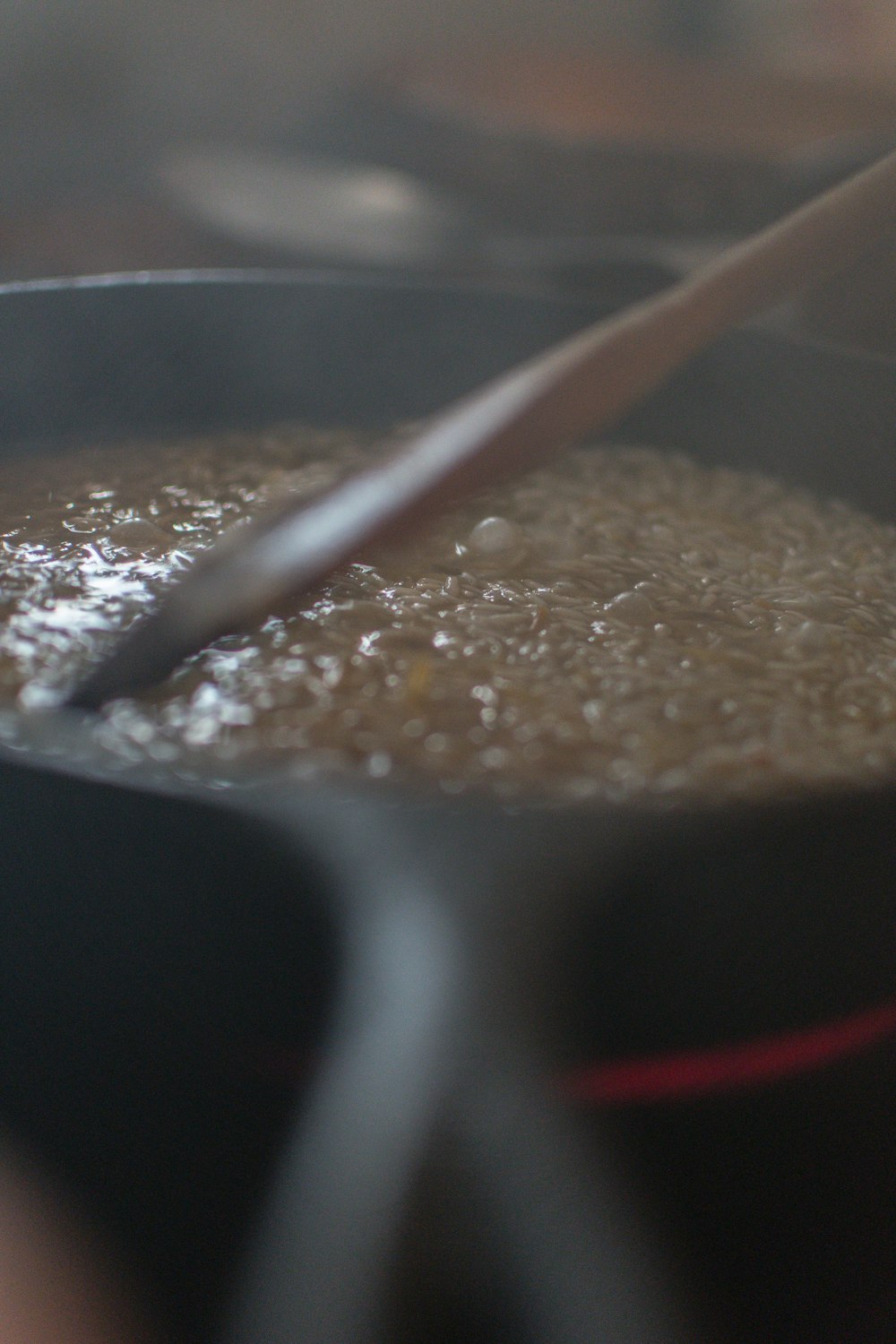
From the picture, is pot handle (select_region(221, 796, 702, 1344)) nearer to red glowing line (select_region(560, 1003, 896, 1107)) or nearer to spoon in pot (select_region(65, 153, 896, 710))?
red glowing line (select_region(560, 1003, 896, 1107))

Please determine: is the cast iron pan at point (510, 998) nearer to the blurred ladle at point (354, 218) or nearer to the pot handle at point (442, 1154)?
the pot handle at point (442, 1154)

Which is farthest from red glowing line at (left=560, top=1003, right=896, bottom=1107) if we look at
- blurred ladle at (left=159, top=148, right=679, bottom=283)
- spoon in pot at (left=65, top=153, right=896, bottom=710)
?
blurred ladle at (left=159, top=148, right=679, bottom=283)

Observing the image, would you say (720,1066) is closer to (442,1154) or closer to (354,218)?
(442,1154)

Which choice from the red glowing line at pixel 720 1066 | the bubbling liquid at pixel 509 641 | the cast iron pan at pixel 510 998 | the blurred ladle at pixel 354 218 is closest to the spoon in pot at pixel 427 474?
the bubbling liquid at pixel 509 641

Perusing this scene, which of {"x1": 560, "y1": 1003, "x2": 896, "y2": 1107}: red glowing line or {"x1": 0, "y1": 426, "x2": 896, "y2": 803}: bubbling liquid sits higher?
{"x1": 0, "y1": 426, "x2": 896, "y2": 803}: bubbling liquid

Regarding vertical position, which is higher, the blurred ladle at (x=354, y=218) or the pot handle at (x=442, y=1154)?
the blurred ladle at (x=354, y=218)

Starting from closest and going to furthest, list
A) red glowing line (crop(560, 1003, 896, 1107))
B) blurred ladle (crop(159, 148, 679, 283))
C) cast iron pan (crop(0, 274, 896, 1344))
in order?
cast iron pan (crop(0, 274, 896, 1344)) → red glowing line (crop(560, 1003, 896, 1107)) → blurred ladle (crop(159, 148, 679, 283))

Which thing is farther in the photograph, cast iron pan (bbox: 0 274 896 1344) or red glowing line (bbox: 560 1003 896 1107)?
red glowing line (bbox: 560 1003 896 1107)
